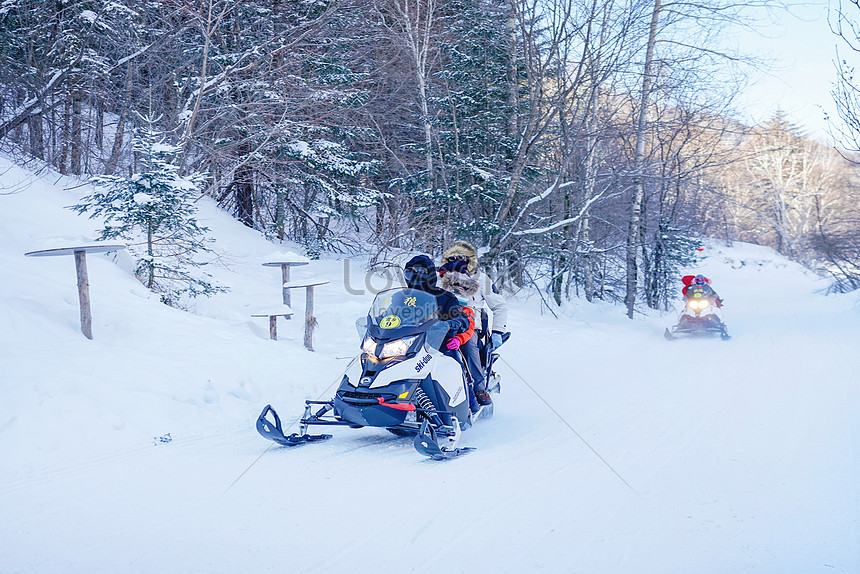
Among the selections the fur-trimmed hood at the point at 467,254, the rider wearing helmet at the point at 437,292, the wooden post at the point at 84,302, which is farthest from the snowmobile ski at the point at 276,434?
the wooden post at the point at 84,302

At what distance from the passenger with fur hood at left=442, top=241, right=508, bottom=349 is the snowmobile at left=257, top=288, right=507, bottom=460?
3.38ft

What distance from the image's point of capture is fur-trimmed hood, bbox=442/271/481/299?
5762 mm

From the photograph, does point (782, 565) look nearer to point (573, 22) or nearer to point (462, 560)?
point (462, 560)

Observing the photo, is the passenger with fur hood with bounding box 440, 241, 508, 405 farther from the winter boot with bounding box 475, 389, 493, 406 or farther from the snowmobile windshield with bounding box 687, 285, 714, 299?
the snowmobile windshield with bounding box 687, 285, 714, 299

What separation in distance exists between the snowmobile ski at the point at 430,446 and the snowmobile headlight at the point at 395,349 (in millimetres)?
546

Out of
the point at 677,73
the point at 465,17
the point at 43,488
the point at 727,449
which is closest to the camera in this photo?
the point at 43,488

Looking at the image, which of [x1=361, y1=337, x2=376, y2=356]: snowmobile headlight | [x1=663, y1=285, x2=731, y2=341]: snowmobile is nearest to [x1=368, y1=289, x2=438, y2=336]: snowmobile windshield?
[x1=361, y1=337, x2=376, y2=356]: snowmobile headlight

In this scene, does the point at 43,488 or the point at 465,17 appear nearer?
the point at 43,488

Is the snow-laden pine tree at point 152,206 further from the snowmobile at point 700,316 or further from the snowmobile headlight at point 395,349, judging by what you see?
the snowmobile at point 700,316

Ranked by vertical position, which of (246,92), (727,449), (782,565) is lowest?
(727,449)

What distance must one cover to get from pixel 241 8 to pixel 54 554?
622 inches

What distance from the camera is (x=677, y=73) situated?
13180 millimetres

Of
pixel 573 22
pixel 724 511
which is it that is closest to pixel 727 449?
pixel 724 511

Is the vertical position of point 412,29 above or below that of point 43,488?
above
